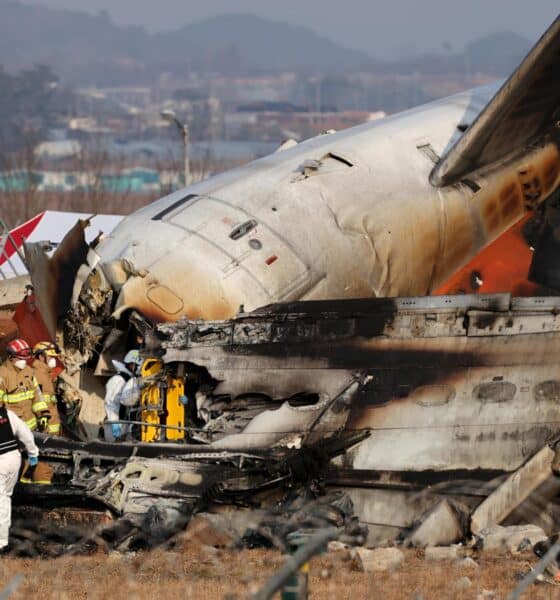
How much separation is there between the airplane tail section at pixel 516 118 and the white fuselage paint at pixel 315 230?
0.25 meters

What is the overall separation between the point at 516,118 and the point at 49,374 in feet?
25.2

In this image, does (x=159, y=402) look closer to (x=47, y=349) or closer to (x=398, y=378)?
(x=47, y=349)

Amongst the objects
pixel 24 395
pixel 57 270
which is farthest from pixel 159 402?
pixel 57 270

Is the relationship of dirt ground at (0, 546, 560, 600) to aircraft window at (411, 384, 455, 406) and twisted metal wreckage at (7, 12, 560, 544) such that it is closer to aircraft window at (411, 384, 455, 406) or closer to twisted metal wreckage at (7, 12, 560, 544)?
twisted metal wreckage at (7, 12, 560, 544)

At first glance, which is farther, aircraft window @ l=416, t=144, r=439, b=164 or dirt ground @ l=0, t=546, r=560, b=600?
aircraft window @ l=416, t=144, r=439, b=164

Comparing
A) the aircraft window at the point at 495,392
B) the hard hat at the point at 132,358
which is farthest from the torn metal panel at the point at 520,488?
the hard hat at the point at 132,358

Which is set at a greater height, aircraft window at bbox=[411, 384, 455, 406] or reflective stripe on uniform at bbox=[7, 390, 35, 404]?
aircraft window at bbox=[411, 384, 455, 406]

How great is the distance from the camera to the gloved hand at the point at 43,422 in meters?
14.7

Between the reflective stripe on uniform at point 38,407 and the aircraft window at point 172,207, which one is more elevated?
the aircraft window at point 172,207

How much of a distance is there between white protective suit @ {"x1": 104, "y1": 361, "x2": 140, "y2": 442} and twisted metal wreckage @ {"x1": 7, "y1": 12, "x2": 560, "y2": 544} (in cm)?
25

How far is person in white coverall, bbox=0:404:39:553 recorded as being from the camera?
1293 centimetres

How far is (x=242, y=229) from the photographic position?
16.6 metres

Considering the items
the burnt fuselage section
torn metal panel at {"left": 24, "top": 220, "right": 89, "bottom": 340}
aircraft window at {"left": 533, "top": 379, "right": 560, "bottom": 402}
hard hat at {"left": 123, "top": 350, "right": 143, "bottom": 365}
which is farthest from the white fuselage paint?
aircraft window at {"left": 533, "top": 379, "right": 560, "bottom": 402}

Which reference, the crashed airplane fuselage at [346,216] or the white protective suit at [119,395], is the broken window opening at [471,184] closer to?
the crashed airplane fuselage at [346,216]
